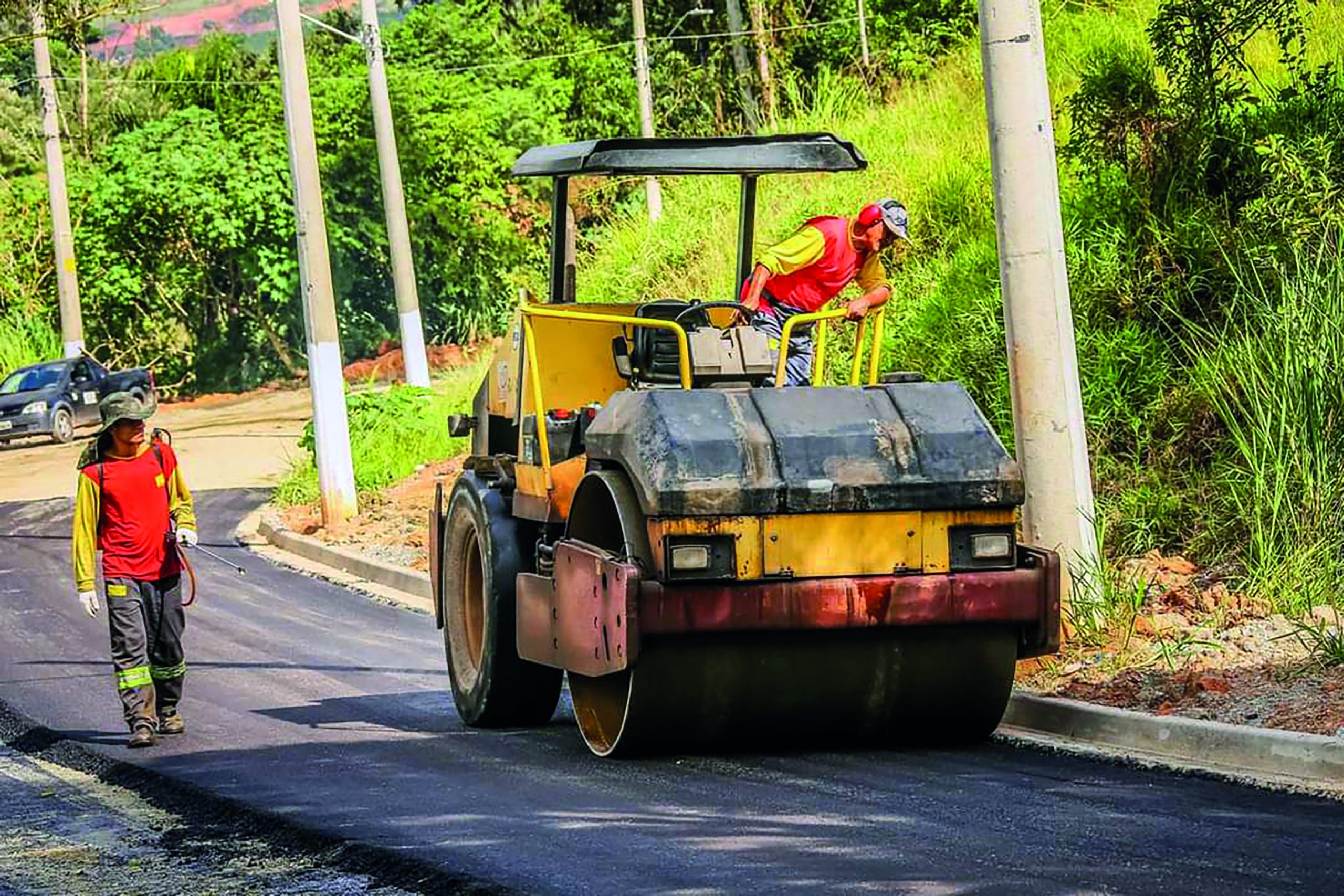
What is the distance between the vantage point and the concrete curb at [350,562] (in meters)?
19.1

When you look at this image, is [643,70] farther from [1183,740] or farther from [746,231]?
[1183,740]

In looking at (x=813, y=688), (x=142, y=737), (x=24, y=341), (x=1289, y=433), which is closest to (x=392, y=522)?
(x=142, y=737)

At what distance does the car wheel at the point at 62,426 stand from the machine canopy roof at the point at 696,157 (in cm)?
2810

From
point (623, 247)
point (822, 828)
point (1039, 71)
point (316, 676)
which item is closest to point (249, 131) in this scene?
point (623, 247)

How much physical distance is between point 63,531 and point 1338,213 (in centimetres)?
1575

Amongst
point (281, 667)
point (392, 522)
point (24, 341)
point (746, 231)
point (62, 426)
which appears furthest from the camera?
point (24, 341)

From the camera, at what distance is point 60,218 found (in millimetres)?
42281

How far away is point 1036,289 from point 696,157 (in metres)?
1.91

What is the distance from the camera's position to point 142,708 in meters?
11.2

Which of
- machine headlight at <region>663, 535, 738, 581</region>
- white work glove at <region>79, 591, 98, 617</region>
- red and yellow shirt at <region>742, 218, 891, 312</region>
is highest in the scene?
red and yellow shirt at <region>742, 218, 891, 312</region>

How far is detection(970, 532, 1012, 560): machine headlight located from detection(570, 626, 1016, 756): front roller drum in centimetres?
35

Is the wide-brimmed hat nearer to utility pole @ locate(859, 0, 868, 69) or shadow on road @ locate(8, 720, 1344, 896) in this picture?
shadow on road @ locate(8, 720, 1344, 896)

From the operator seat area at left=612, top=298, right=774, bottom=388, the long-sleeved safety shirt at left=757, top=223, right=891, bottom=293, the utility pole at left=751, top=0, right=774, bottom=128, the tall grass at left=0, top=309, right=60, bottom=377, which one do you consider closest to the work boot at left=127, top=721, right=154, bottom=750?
the operator seat area at left=612, top=298, right=774, bottom=388

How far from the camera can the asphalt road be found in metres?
7.03
